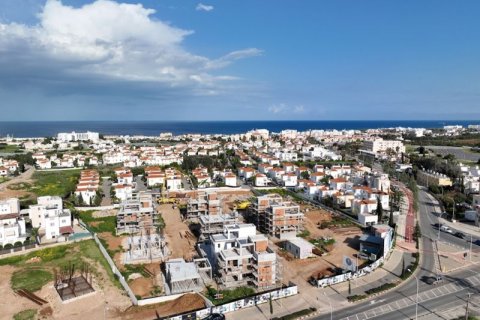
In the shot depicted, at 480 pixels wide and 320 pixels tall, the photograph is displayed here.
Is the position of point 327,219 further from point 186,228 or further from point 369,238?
point 186,228

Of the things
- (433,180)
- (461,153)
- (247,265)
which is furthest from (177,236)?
(461,153)

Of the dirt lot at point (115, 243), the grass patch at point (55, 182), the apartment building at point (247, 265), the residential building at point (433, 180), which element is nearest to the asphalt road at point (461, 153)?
the residential building at point (433, 180)

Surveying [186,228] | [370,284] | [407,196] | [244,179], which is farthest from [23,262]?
[407,196]

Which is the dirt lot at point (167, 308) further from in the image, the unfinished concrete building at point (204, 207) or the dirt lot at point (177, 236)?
the unfinished concrete building at point (204, 207)

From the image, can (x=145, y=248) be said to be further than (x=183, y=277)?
Yes

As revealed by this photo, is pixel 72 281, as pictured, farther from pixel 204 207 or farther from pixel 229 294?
pixel 204 207

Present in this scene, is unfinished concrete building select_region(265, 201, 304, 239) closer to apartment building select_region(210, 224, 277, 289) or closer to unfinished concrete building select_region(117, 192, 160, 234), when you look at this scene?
apartment building select_region(210, 224, 277, 289)
